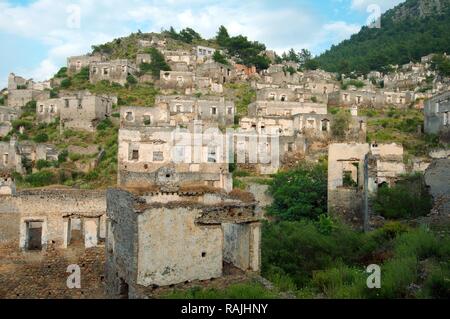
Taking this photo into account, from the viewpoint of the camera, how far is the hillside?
261 feet

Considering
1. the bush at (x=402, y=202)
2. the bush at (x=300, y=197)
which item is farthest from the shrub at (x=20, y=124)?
the bush at (x=402, y=202)

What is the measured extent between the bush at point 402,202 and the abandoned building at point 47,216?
10927 mm

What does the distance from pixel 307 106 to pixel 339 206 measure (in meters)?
22.6

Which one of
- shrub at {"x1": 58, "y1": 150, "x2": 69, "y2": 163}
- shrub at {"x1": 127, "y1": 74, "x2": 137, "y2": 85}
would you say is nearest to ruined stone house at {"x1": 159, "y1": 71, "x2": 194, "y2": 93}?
shrub at {"x1": 127, "y1": 74, "x2": 137, "y2": 85}

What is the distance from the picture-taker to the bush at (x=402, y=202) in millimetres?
18531

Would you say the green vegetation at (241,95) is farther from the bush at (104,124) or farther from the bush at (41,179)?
the bush at (41,179)

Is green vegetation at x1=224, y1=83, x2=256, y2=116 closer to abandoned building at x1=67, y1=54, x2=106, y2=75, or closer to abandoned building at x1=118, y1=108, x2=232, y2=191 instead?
abandoned building at x1=118, y1=108, x2=232, y2=191

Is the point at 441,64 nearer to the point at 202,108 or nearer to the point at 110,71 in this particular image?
the point at 202,108

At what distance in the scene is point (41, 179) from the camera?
3472 centimetres

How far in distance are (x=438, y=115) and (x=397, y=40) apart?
2396 inches

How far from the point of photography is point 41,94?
54156mm

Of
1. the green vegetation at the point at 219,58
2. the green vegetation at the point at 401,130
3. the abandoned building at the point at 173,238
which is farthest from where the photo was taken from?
the green vegetation at the point at 219,58

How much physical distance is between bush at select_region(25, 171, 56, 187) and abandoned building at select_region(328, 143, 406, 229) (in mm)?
21918
